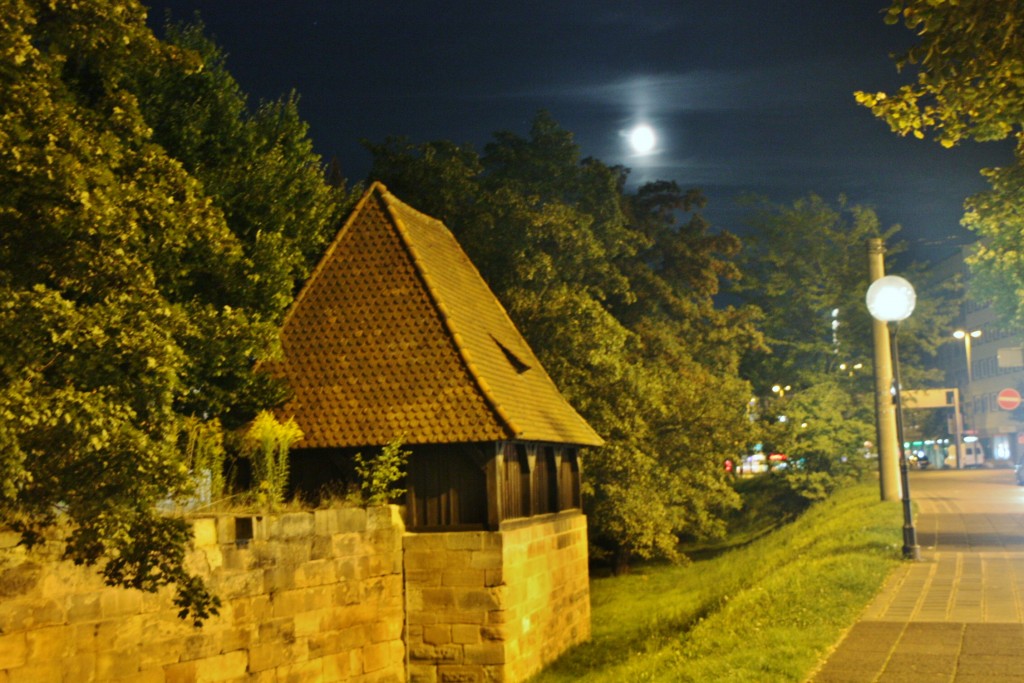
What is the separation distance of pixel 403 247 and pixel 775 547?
15.1m

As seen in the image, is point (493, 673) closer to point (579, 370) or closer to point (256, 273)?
point (256, 273)

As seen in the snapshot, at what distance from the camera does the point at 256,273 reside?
16.8m

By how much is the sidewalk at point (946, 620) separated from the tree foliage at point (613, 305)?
27.8 ft

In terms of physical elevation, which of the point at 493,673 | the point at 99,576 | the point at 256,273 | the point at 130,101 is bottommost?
the point at 493,673

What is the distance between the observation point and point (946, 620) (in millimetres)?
14141

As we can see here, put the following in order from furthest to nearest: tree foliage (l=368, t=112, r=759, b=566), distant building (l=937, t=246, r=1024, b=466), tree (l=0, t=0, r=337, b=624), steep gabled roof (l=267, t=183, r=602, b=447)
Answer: distant building (l=937, t=246, r=1024, b=466)
tree foliage (l=368, t=112, r=759, b=566)
steep gabled roof (l=267, t=183, r=602, b=447)
tree (l=0, t=0, r=337, b=624)

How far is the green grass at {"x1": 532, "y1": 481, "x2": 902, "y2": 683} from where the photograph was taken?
12539mm

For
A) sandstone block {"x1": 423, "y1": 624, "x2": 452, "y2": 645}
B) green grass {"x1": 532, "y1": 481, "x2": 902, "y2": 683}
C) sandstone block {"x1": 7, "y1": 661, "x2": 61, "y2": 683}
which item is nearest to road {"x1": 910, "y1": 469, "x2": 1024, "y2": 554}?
green grass {"x1": 532, "y1": 481, "x2": 902, "y2": 683}

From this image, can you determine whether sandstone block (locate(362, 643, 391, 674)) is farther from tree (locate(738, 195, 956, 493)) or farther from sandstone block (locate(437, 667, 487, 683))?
tree (locate(738, 195, 956, 493))

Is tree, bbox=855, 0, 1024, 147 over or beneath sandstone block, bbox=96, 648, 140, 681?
over

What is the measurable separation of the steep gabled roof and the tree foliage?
551cm

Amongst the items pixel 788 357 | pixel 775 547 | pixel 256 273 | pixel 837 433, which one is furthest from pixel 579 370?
pixel 788 357

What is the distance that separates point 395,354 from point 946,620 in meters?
9.12

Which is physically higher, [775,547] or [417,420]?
[417,420]
